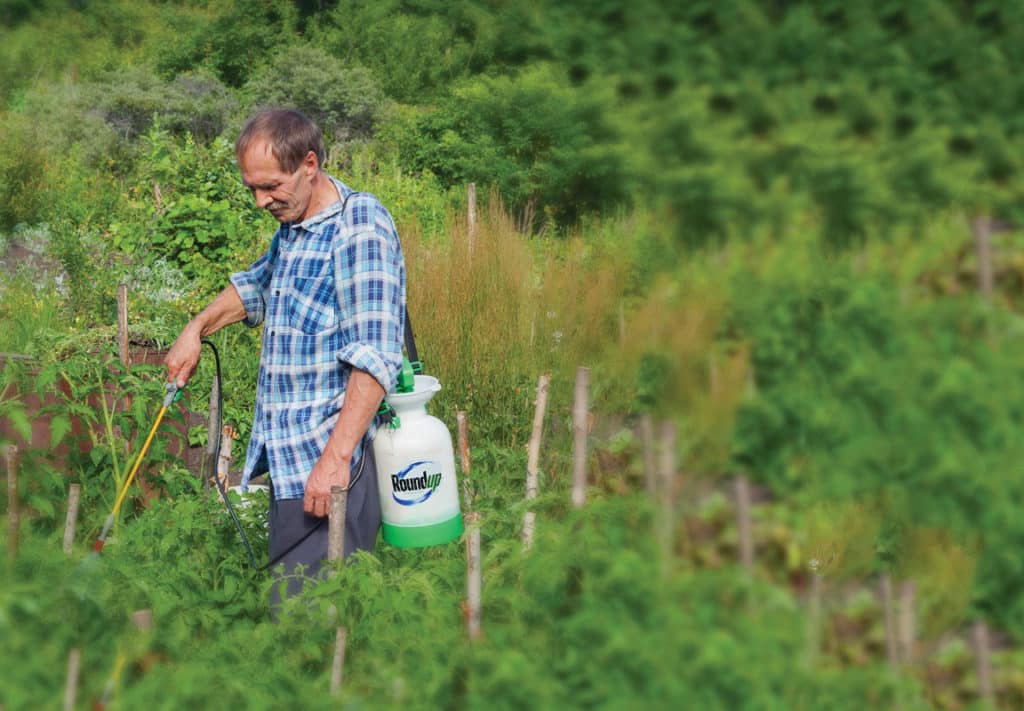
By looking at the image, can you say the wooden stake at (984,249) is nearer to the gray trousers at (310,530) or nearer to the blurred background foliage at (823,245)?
the blurred background foliage at (823,245)

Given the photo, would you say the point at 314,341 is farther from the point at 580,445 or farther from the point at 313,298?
the point at 580,445

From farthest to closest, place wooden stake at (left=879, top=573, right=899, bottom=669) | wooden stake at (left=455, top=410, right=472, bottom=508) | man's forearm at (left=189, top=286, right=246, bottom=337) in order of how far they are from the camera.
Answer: wooden stake at (left=455, top=410, right=472, bottom=508), man's forearm at (left=189, top=286, right=246, bottom=337), wooden stake at (left=879, top=573, right=899, bottom=669)

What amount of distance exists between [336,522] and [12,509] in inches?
33.7

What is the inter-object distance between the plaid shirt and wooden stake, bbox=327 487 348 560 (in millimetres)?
203

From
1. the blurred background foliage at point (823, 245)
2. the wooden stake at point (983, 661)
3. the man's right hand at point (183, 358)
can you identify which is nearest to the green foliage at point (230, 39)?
the man's right hand at point (183, 358)

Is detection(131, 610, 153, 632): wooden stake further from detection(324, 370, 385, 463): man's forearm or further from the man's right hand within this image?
the man's right hand

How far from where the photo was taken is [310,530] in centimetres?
280

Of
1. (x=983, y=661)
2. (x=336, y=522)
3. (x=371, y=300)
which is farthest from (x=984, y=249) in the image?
(x=336, y=522)

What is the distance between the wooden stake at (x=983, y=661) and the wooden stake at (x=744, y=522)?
535 mm

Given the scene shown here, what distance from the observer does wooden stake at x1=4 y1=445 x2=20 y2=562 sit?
254 cm

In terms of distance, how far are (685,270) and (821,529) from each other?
1.89ft

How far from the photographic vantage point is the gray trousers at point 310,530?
9.20ft

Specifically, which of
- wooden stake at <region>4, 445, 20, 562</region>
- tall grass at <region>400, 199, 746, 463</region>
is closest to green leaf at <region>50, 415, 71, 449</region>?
wooden stake at <region>4, 445, 20, 562</region>

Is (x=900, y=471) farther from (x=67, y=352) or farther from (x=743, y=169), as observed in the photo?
(x=67, y=352)
